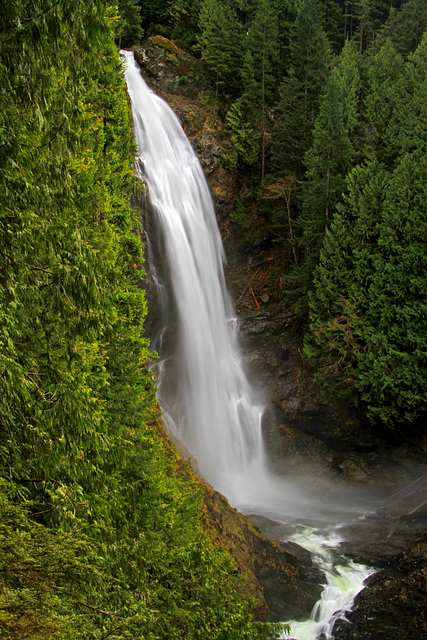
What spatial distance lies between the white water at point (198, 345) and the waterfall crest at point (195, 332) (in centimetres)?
5

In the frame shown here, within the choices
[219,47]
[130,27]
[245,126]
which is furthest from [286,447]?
[130,27]

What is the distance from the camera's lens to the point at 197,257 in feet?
75.4

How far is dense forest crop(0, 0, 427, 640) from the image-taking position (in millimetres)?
4066

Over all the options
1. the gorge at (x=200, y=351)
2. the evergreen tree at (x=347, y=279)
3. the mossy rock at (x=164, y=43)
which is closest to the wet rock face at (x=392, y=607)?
the gorge at (x=200, y=351)

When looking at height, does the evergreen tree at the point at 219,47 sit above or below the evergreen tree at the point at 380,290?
above

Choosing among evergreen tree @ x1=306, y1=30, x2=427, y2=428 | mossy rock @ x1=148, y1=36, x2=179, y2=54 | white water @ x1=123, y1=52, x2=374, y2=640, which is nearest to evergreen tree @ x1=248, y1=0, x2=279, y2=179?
mossy rock @ x1=148, y1=36, x2=179, y2=54

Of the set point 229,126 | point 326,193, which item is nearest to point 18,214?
point 326,193

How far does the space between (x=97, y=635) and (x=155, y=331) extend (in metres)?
18.5

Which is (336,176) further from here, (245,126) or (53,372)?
(53,372)

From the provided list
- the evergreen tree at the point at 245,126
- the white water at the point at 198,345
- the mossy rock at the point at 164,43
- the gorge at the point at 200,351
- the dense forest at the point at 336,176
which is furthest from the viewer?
the mossy rock at the point at 164,43

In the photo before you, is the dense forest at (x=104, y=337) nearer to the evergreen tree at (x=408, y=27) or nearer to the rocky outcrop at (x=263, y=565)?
the rocky outcrop at (x=263, y=565)

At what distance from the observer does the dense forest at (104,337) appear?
160 inches

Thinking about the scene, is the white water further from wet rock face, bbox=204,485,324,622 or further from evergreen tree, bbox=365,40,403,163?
evergreen tree, bbox=365,40,403,163

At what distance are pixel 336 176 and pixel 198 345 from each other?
1050 centimetres
